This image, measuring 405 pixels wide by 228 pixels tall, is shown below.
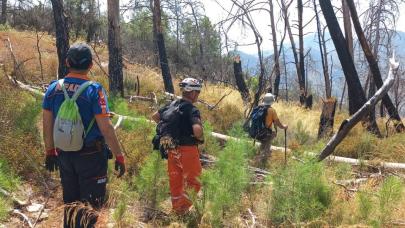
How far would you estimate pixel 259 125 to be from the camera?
26.9ft

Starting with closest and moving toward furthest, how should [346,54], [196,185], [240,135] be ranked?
[196,185] → [240,135] → [346,54]

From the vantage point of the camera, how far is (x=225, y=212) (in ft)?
15.1

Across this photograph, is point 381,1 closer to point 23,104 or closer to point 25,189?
point 23,104

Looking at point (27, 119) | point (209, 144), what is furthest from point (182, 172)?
point (27, 119)

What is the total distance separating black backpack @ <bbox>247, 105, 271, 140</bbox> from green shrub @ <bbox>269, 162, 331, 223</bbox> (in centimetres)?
334

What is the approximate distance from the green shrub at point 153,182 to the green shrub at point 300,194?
1416 millimetres

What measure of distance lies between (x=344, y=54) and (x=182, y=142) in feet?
21.1

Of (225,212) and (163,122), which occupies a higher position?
(163,122)

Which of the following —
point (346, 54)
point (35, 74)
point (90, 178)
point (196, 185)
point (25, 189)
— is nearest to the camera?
point (90, 178)

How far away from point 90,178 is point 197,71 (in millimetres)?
30030

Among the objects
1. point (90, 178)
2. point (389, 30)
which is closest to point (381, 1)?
point (389, 30)

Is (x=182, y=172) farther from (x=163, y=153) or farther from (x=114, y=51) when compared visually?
(x=114, y=51)

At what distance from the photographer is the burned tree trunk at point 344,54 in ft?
34.3

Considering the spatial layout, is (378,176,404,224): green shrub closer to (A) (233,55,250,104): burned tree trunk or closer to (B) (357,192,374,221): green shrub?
(B) (357,192,374,221): green shrub
